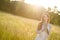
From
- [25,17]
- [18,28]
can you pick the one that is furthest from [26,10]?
[18,28]

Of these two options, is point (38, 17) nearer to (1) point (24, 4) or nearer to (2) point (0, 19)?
(1) point (24, 4)

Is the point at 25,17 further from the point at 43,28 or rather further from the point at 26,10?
the point at 43,28

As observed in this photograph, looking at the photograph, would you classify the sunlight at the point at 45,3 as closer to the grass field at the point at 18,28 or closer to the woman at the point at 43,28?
the woman at the point at 43,28

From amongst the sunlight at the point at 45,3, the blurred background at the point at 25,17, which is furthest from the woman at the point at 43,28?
the sunlight at the point at 45,3

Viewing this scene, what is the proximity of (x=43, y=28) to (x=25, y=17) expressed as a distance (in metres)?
0.35

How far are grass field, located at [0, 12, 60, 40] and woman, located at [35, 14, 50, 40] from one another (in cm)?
7

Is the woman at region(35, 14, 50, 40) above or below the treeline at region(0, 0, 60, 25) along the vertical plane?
below

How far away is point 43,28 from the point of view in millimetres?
2393

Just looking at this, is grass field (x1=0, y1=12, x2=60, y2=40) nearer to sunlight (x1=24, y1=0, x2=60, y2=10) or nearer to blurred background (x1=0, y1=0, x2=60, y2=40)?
blurred background (x1=0, y1=0, x2=60, y2=40)

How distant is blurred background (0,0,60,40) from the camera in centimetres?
234

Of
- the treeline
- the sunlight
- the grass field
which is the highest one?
the sunlight

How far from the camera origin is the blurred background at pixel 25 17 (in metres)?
2.34

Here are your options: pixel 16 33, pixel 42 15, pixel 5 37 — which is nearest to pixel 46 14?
pixel 42 15

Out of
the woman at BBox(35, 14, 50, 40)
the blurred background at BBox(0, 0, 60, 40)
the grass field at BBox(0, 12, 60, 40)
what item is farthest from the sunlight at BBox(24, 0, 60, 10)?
the grass field at BBox(0, 12, 60, 40)
